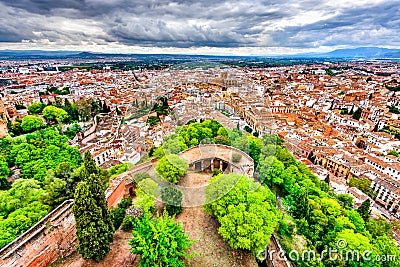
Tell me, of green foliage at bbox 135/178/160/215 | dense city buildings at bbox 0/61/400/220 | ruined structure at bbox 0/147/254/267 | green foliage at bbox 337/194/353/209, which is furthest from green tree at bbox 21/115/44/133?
green foliage at bbox 337/194/353/209

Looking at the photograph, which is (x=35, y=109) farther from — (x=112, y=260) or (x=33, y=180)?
(x=112, y=260)

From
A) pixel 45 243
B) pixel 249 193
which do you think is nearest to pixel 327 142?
pixel 249 193

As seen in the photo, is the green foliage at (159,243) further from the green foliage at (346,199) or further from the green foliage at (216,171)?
the green foliage at (346,199)

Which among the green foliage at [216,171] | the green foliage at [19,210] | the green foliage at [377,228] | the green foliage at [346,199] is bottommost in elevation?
the green foliage at [377,228]

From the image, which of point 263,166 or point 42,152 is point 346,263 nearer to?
point 263,166

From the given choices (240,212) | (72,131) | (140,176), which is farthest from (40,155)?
(240,212)

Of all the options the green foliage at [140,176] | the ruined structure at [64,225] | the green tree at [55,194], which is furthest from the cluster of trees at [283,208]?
the green tree at [55,194]
